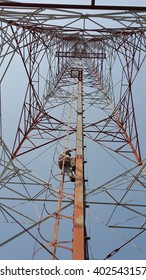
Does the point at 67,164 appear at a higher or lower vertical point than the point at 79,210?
higher

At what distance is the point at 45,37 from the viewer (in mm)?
17016

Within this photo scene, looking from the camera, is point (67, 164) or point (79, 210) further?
point (67, 164)

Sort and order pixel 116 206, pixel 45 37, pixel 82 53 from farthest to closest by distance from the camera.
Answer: pixel 82 53
pixel 45 37
pixel 116 206

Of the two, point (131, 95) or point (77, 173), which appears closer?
point (77, 173)

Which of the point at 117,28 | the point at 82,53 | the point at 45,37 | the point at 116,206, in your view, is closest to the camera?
the point at 116,206

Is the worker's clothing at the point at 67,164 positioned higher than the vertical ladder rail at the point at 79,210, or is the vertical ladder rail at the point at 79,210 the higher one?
the worker's clothing at the point at 67,164

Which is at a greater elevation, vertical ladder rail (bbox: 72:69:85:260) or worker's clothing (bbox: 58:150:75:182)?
worker's clothing (bbox: 58:150:75:182)

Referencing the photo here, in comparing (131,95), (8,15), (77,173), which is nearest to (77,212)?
(77,173)

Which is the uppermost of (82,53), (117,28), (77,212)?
(82,53)

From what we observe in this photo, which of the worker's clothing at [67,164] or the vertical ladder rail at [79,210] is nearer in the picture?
the vertical ladder rail at [79,210]

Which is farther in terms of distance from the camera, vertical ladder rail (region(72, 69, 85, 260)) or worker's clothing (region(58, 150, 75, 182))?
worker's clothing (region(58, 150, 75, 182))
